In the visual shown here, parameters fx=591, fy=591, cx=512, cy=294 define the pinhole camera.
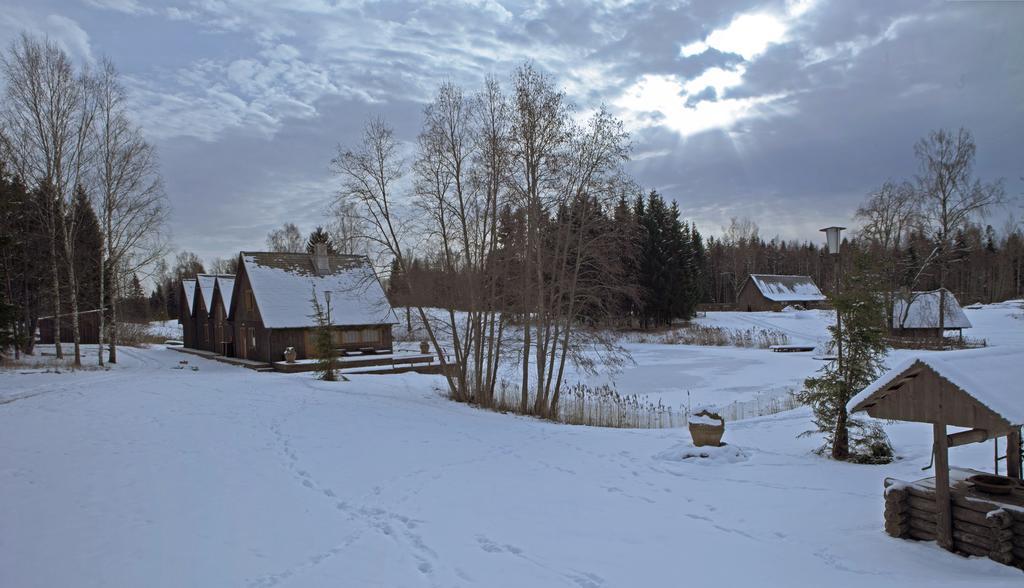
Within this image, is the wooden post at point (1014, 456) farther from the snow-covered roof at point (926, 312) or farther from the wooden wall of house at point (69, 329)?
the wooden wall of house at point (69, 329)

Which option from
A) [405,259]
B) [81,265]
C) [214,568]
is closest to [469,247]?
[405,259]

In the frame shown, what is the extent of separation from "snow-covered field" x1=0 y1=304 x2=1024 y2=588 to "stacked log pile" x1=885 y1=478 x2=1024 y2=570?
18 centimetres

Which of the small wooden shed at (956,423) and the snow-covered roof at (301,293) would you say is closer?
the small wooden shed at (956,423)

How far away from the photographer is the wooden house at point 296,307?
93.6ft

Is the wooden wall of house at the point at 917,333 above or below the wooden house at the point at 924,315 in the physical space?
below

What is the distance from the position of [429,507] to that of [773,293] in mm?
61632

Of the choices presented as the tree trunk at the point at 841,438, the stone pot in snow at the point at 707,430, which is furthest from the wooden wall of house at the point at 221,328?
the tree trunk at the point at 841,438

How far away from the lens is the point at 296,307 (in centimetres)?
2927

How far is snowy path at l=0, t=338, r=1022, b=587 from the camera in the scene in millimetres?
5538

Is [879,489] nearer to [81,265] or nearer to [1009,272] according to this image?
[81,265]

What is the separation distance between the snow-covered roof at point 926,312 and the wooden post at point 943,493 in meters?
32.3

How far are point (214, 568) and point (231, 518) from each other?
4.81ft

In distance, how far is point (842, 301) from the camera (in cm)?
1037

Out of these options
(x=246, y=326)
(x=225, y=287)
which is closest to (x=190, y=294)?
(x=225, y=287)
